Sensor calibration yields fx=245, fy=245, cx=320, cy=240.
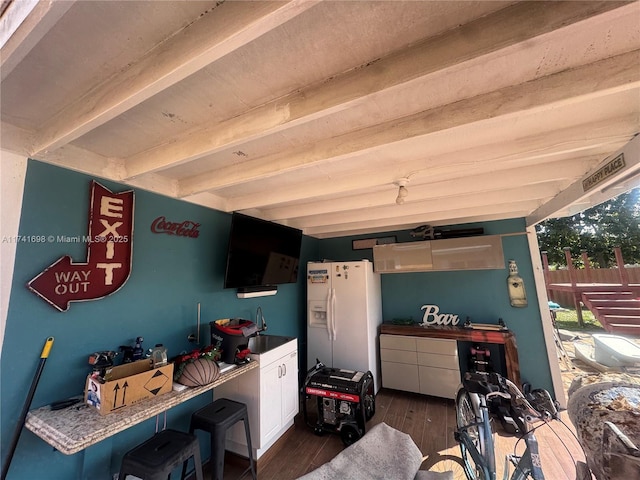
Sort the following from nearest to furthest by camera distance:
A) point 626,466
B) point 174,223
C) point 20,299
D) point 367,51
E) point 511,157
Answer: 1. point 626,466
2. point 367,51
3. point 20,299
4. point 511,157
5. point 174,223

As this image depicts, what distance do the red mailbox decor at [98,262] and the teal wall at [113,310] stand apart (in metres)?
0.04

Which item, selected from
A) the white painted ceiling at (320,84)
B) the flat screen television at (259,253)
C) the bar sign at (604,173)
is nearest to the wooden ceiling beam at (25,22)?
the white painted ceiling at (320,84)

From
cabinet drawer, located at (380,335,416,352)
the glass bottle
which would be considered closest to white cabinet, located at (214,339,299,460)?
cabinet drawer, located at (380,335,416,352)

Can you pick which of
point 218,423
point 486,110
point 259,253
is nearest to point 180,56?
point 486,110

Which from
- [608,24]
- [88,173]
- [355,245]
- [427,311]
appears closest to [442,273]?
[427,311]

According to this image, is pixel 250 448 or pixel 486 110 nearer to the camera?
pixel 486 110

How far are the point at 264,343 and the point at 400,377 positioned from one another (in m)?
2.24

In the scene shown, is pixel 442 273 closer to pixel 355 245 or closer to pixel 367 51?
pixel 355 245

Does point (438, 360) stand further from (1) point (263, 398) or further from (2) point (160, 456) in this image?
(2) point (160, 456)

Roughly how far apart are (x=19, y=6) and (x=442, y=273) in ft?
15.0

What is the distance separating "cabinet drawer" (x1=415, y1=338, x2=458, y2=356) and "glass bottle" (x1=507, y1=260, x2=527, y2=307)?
1096 millimetres

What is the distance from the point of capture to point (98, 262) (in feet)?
5.74

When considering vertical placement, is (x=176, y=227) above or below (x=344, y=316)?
above

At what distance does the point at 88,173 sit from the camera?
175cm
